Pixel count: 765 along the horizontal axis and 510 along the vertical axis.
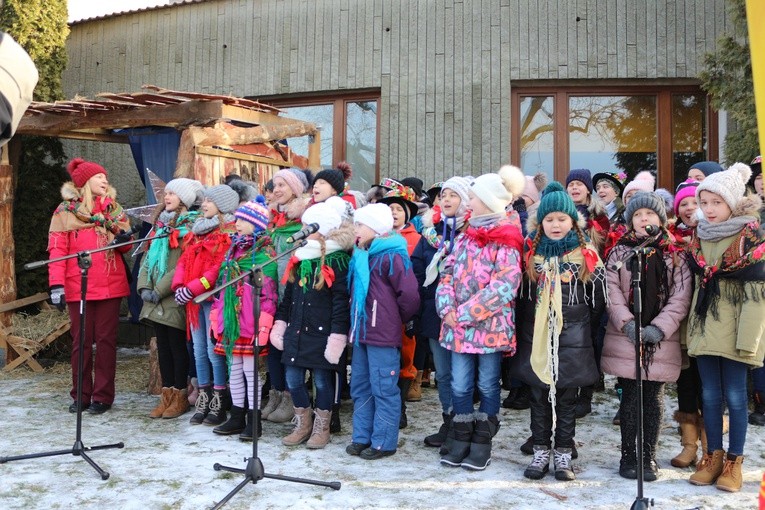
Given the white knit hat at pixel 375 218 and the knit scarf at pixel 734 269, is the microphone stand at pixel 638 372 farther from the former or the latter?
the white knit hat at pixel 375 218

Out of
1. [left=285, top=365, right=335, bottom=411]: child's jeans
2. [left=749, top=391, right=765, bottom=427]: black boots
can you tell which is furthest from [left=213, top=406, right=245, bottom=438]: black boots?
[left=749, top=391, right=765, bottom=427]: black boots

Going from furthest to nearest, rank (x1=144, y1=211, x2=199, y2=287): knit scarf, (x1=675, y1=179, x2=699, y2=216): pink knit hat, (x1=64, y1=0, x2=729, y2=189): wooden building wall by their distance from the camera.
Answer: (x1=64, y1=0, x2=729, y2=189): wooden building wall
(x1=144, y1=211, x2=199, y2=287): knit scarf
(x1=675, y1=179, x2=699, y2=216): pink knit hat

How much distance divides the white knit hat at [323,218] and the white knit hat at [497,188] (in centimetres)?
107

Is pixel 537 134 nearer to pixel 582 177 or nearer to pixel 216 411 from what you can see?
pixel 582 177

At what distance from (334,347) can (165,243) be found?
210cm

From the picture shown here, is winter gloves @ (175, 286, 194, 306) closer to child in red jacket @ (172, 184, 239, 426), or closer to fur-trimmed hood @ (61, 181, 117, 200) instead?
child in red jacket @ (172, 184, 239, 426)

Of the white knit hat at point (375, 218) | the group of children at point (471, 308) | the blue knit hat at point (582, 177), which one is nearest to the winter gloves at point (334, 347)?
the group of children at point (471, 308)

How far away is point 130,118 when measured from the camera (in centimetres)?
775

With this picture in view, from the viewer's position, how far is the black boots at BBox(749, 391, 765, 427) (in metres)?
5.79

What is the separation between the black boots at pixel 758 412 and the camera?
5.79 m

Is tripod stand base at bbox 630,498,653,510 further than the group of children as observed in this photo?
No

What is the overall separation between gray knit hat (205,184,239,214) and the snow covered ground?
1783 mm

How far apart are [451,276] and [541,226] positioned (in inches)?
27.0

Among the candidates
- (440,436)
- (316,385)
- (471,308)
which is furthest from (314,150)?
(471,308)
